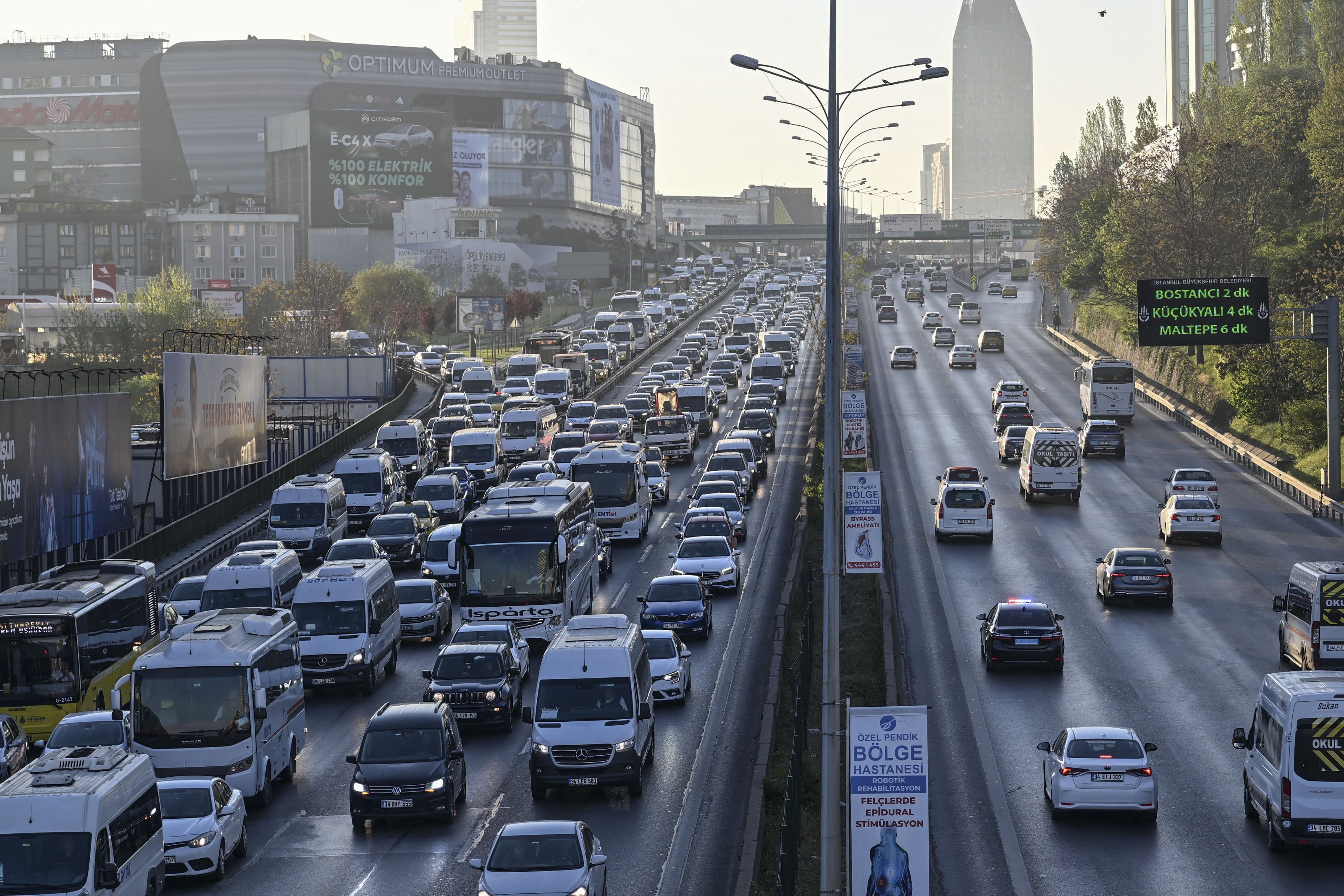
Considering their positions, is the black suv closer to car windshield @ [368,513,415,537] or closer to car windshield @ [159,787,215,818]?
car windshield @ [159,787,215,818]

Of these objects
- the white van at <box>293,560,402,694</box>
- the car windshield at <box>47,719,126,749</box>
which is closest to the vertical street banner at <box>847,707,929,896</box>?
A: the car windshield at <box>47,719,126,749</box>

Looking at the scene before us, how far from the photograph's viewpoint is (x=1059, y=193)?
145 metres

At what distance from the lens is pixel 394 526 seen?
4716cm

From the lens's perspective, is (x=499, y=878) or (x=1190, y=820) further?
(x=1190, y=820)

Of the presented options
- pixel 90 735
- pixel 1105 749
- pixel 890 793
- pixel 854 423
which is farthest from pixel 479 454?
pixel 890 793

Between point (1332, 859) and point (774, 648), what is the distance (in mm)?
14019

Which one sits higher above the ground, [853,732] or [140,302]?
[140,302]

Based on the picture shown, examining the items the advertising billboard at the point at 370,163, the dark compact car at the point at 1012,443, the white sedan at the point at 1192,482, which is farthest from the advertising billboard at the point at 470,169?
the white sedan at the point at 1192,482

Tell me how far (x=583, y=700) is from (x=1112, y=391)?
51.2 meters

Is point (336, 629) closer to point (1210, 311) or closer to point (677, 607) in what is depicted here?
point (677, 607)

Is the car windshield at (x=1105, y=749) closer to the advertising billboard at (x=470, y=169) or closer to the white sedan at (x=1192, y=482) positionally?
the white sedan at (x=1192, y=482)

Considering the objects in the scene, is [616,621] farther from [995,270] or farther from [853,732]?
[995,270]

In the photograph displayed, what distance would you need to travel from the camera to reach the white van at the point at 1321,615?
29.0 metres

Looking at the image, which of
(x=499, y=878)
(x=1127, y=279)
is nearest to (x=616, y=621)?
(x=499, y=878)
